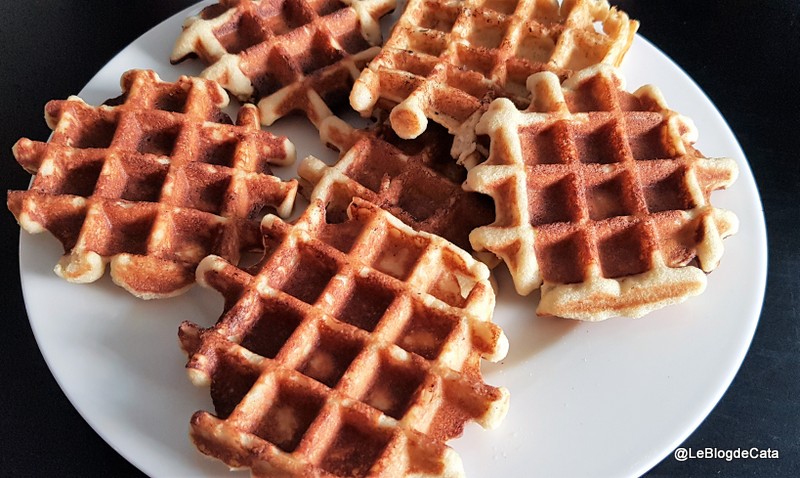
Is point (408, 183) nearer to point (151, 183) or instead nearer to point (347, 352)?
point (347, 352)

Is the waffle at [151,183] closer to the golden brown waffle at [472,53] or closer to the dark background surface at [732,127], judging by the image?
the golden brown waffle at [472,53]

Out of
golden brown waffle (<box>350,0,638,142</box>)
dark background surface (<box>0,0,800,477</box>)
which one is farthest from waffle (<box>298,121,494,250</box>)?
dark background surface (<box>0,0,800,477</box>)

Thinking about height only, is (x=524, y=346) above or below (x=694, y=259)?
below

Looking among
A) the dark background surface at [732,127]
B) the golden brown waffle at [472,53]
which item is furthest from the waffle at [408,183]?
the dark background surface at [732,127]

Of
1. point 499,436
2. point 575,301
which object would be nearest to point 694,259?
point 575,301

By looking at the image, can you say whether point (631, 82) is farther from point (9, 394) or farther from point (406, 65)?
point (9, 394)

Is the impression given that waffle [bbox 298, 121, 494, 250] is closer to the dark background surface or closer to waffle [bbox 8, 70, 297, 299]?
waffle [bbox 8, 70, 297, 299]
